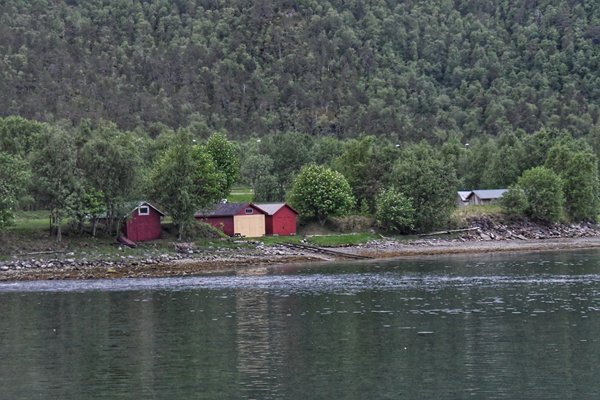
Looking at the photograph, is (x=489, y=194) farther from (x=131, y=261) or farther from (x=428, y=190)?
(x=131, y=261)

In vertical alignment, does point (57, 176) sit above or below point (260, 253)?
above

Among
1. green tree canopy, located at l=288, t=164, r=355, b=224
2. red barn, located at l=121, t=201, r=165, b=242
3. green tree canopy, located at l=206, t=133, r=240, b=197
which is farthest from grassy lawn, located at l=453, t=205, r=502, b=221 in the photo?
red barn, located at l=121, t=201, r=165, b=242

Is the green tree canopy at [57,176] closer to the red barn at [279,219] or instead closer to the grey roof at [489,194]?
the red barn at [279,219]

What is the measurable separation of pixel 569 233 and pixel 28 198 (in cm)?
6007

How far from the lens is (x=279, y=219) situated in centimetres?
10138

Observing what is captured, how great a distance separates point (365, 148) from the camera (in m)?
117

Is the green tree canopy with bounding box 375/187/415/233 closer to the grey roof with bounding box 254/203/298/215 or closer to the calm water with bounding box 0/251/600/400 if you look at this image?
the grey roof with bounding box 254/203/298/215

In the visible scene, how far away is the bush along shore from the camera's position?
79.4 m

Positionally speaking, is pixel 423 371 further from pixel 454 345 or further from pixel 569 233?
pixel 569 233

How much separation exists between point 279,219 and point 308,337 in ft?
178

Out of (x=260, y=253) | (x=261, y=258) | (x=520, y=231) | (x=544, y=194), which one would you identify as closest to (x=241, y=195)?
(x=520, y=231)

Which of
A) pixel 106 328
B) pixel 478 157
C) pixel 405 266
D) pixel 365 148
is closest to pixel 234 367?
pixel 106 328

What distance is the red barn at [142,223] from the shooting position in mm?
91062

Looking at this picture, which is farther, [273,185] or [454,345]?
[273,185]
